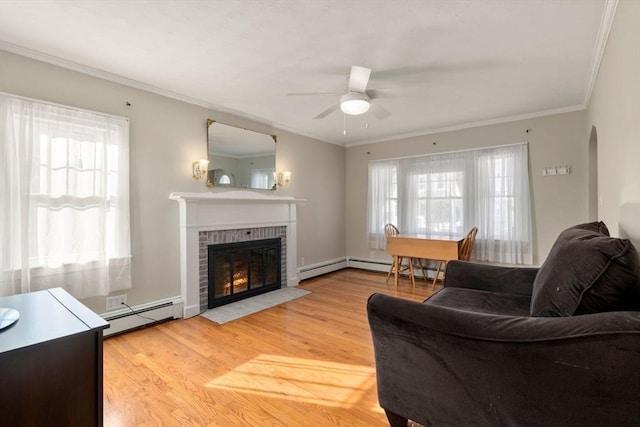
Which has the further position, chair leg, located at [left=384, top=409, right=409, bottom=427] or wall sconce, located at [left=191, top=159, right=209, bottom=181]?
wall sconce, located at [left=191, top=159, right=209, bottom=181]

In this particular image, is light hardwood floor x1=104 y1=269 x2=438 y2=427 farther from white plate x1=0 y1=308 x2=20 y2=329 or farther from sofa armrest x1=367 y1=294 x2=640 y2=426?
white plate x1=0 y1=308 x2=20 y2=329

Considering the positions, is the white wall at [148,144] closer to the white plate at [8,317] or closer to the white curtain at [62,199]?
the white curtain at [62,199]

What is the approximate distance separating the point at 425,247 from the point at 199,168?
313cm

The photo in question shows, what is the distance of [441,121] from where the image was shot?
4.36m

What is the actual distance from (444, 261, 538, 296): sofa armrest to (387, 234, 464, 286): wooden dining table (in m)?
1.58

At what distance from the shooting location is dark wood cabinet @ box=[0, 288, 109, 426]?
105 cm

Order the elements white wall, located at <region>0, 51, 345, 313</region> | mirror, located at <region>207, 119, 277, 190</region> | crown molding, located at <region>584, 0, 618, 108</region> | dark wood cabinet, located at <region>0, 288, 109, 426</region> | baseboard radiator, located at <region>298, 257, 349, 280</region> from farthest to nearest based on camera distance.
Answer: baseboard radiator, located at <region>298, 257, 349, 280</region>
mirror, located at <region>207, 119, 277, 190</region>
white wall, located at <region>0, 51, 345, 313</region>
crown molding, located at <region>584, 0, 618, 108</region>
dark wood cabinet, located at <region>0, 288, 109, 426</region>

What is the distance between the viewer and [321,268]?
5.22m

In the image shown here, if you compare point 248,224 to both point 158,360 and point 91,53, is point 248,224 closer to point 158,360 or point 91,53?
point 158,360

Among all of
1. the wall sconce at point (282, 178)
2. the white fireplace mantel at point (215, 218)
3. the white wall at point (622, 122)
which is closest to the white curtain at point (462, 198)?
the white wall at point (622, 122)

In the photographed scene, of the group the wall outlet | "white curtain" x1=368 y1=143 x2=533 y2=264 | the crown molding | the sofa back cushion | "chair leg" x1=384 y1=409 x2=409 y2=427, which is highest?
the crown molding

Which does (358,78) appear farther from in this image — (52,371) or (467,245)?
(467,245)

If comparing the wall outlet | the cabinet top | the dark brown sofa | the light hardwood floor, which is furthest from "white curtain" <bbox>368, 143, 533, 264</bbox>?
the cabinet top

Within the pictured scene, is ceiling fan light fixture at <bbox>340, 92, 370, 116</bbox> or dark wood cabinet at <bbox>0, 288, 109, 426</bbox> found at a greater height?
ceiling fan light fixture at <bbox>340, 92, 370, 116</bbox>
